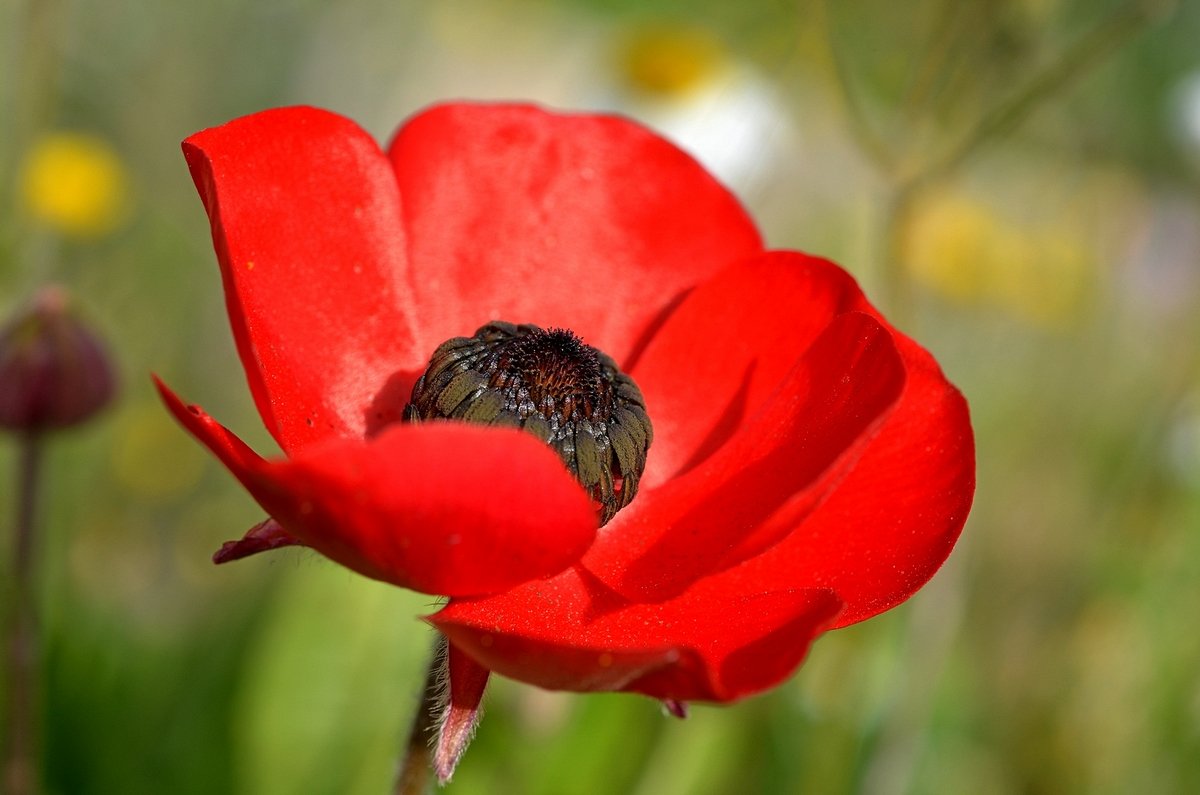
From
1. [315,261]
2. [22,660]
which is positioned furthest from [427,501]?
[22,660]

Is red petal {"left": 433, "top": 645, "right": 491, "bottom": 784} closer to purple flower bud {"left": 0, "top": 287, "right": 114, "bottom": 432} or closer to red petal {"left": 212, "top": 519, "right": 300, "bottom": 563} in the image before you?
red petal {"left": 212, "top": 519, "right": 300, "bottom": 563}

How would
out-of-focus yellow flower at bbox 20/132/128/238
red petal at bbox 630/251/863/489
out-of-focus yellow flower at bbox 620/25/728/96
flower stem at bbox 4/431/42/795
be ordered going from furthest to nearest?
out-of-focus yellow flower at bbox 620/25/728/96
out-of-focus yellow flower at bbox 20/132/128/238
flower stem at bbox 4/431/42/795
red petal at bbox 630/251/863/489

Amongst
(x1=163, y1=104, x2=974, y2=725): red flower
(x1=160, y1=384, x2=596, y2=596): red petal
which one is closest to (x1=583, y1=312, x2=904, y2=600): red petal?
(x1=163, y1=104, x2=974, y2=725): red flower

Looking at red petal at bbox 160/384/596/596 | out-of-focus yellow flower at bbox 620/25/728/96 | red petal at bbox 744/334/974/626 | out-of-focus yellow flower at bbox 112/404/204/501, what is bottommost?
out-of-focus yellow flower at bbox 112/404/204/501

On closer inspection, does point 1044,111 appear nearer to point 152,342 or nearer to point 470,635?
point 152,342

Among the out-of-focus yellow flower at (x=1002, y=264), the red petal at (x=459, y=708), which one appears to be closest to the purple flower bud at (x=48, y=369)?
the red petal at (x=459, y=708)

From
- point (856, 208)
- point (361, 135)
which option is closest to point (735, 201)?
→ point (361, 135)
